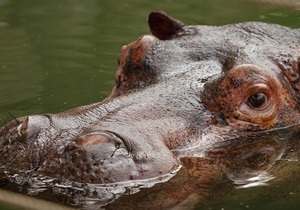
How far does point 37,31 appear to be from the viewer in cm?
1113

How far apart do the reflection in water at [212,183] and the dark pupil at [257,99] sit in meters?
0.24

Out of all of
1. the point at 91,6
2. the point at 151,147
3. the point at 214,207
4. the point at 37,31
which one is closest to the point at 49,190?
the point at 151,147

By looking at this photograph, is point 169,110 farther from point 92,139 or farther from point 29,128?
point 29,128

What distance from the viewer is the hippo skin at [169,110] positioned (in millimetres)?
4969

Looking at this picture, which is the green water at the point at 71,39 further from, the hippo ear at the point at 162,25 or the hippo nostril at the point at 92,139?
the hippo nostril at the point at 92,139

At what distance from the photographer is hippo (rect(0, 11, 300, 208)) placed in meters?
4.98

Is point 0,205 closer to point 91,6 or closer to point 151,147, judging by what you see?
point 151,147

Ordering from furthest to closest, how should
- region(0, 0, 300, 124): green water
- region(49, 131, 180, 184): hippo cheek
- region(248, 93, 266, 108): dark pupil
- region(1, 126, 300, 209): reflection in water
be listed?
1. region(0, 0, 300, 124): green water
2. region(248, 93, 266, 108): dark pupil
3. region(1, 126, 300, 209): reflection in water
4. region(49, 131, 180, 184): hippo cheek

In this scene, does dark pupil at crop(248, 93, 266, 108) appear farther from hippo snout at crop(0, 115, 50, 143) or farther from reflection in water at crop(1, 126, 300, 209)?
hippo snout at crop(0, 115, 50, 143)

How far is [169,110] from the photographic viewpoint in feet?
18.6

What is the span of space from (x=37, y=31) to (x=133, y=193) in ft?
21.0

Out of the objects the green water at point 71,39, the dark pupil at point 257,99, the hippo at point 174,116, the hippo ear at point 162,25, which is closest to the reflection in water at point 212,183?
the hippo at point 174,116

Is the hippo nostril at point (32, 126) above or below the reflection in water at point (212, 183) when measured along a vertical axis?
above

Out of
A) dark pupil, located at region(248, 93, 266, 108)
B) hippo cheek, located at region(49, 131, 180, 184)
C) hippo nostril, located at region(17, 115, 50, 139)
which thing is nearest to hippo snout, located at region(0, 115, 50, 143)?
hippo nostril, located at region(17, 115, 50, 139)
